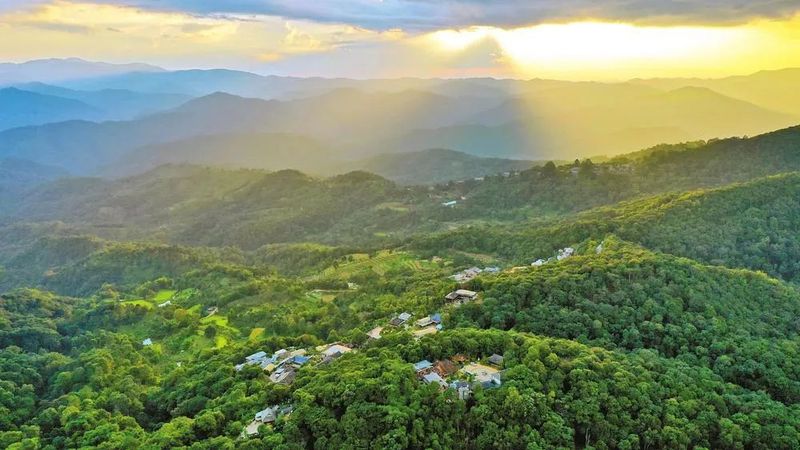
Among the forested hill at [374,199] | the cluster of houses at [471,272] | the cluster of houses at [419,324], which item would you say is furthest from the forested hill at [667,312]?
the forested hill at [374,199]

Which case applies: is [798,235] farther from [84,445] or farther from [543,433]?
[84,445]

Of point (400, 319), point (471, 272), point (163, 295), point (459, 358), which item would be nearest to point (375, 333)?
point (400, 319)

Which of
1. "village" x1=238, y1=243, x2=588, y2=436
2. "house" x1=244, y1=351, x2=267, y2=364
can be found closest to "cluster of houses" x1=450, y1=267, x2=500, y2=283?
"village" x1=238, y1=243, x2=588, y2=436

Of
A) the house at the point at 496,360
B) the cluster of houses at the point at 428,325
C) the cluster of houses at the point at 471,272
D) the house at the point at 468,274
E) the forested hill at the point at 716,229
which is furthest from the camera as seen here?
the cluster of houses at the point at 471,272

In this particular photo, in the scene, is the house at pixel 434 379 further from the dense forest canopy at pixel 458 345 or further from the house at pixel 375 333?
the house at pixel 375 333

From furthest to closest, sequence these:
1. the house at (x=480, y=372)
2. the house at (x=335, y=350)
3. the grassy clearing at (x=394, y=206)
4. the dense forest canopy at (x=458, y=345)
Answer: the grassy clearing at (x=394, y=206)
the house at (x=335, y=350)
the house at (x=480, y=372)
the dense forest canopy at (x=458, y=345)

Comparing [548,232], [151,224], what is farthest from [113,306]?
[151,224]

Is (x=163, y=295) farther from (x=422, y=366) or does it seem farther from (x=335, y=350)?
(x=422, y=366)
